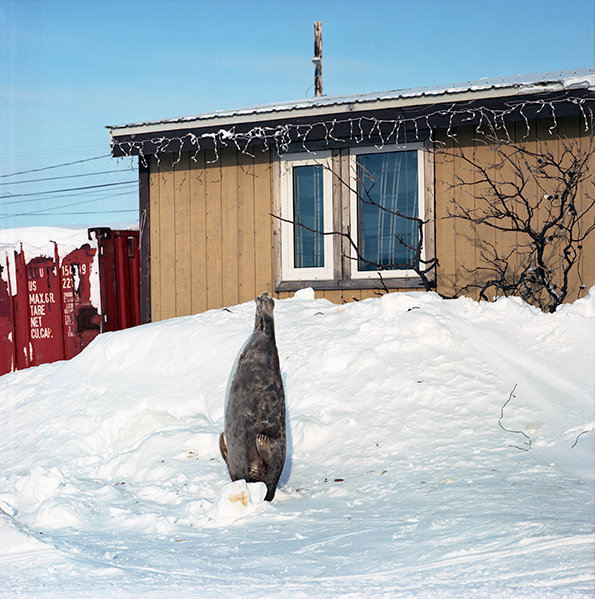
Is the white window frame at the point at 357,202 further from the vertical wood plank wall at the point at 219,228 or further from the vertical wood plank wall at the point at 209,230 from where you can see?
the vertical wood plank wall at the point at 209,230

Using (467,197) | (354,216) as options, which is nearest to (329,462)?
(354,216)

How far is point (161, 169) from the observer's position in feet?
32.5

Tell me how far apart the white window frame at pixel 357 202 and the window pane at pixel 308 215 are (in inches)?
17.4

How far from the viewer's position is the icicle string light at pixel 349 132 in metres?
7.94

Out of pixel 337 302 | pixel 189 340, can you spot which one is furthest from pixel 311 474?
pixel 337 302

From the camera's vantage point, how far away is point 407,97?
825 cm

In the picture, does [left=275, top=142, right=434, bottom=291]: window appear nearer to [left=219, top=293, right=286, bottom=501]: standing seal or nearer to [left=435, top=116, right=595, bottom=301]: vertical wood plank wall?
[left=435, top=116, right=595, bottom=301]: vertical wood plank wall

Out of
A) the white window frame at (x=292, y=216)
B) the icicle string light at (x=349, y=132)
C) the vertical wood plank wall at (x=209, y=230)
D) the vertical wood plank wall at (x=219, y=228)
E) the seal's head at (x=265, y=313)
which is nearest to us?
the seal's head at (x=265, y=313)

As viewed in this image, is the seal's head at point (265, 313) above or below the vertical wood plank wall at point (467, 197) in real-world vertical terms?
below

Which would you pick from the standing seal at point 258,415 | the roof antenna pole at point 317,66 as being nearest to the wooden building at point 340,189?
the standing seal at point 258,415

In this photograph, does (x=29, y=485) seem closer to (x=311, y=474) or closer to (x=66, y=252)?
(x=311, y=474)

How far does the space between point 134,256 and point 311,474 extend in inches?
242

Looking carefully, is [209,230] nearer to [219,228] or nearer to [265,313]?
[219,228]

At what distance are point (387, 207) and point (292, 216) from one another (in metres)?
1.28
